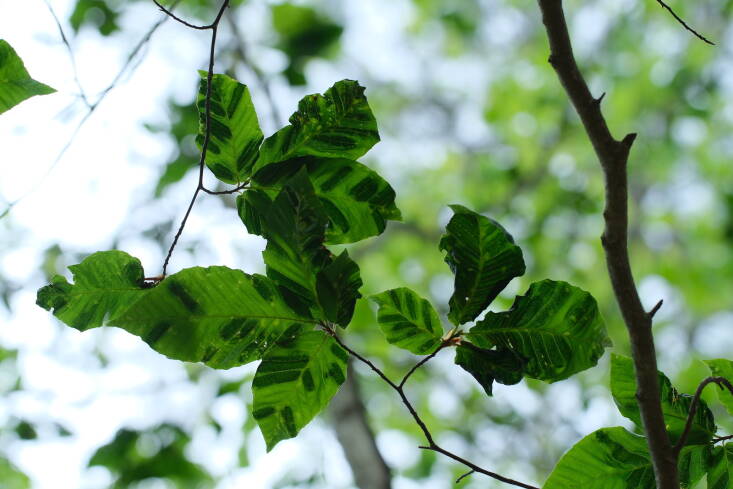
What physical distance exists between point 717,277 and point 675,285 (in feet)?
0.80

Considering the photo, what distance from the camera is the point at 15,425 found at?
150 cm

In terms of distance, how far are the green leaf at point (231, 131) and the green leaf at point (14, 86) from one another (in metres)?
0.11

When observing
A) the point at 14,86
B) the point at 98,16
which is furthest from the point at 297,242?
the point at 98,16

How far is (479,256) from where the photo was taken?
0.39 meters

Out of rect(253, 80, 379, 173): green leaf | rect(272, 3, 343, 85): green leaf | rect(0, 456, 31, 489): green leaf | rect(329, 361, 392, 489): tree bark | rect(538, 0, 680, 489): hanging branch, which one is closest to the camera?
rect(538, 0, 680, 489): hanging branch

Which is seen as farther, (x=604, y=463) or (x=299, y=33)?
(x=299, y=33)

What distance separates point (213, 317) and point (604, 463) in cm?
27

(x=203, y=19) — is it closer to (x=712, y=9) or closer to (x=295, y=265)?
(x=295, y=265)

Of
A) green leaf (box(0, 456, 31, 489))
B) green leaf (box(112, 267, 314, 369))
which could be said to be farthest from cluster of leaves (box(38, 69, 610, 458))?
green leaf (box(0, 456, 31, 489))

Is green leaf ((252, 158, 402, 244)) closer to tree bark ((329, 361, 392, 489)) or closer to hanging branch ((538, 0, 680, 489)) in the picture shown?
hanging branch ((538, 0, 680, 489))

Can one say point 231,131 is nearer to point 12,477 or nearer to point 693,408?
point 693,408

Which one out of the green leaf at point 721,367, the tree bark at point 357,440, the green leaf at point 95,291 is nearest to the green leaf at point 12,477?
the tree bark at point 357,440

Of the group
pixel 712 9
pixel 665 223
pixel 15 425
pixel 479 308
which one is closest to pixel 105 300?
pixel 479 308

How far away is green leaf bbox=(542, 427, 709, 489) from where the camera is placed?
421 millimetres
